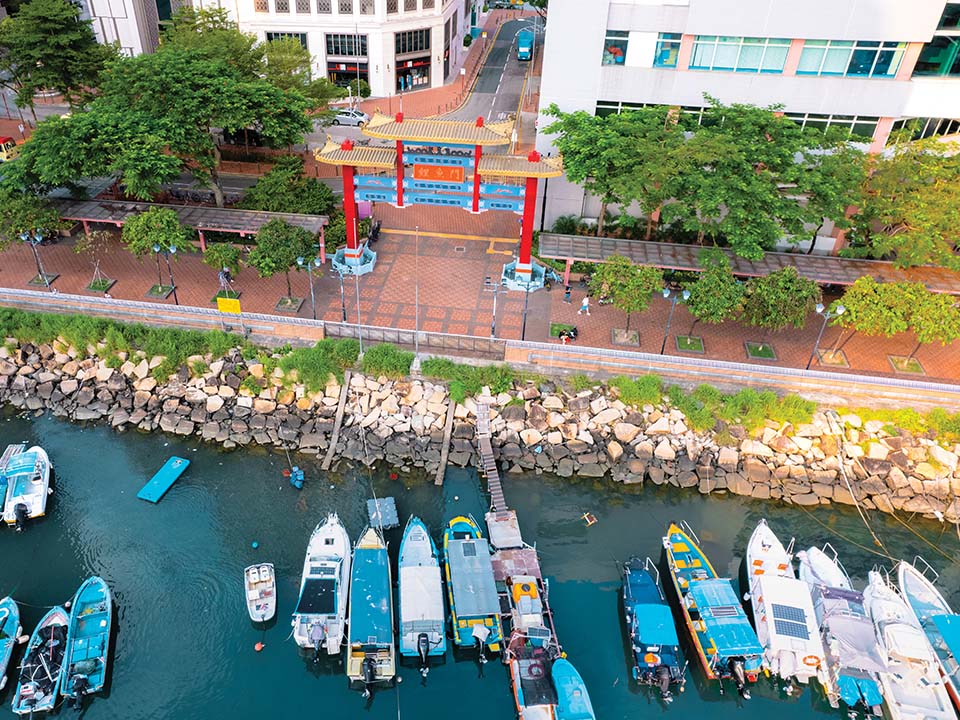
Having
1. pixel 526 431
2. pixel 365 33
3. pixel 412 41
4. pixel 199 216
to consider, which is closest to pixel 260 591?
pixel 526 431

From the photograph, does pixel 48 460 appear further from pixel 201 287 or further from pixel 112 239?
pixel 112 239

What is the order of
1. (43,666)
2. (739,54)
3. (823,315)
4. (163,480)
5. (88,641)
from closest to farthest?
(43,666), (88,641), (163,480), (739,54), (823,315)

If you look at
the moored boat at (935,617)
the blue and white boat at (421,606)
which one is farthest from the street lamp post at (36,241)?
the moored boat at (935,617)

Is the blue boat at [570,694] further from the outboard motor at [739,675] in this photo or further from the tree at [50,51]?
the tree at [50,51]

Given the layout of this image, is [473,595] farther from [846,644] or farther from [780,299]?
[780,299]

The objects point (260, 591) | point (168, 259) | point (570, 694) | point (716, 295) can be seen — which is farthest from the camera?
point (168, 259)

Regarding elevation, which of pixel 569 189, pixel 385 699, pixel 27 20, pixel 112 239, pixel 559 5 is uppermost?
pixel 559 5

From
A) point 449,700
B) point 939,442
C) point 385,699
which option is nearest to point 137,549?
point 385,699
